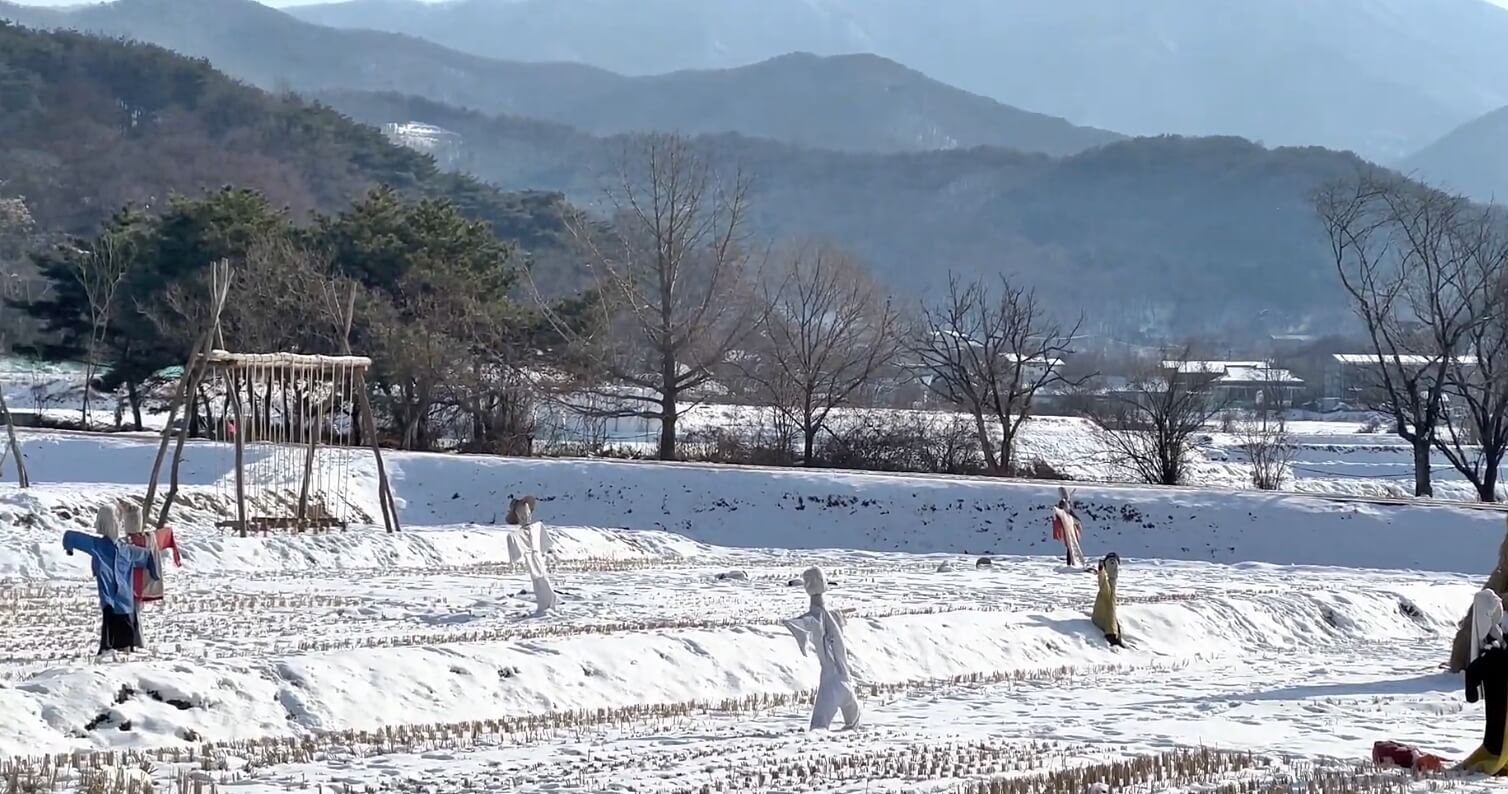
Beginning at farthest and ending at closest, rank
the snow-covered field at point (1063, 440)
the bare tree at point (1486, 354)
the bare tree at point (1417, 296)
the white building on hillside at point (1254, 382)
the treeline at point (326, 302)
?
the white building on hillside at point (1254, 382)
the snow-covered field at point (1063, 440)
the treeline at point (326, 302)
the bare tree at point (1417, 296)
the bare tree at point (1486, 354)

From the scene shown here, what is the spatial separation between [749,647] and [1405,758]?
283 inches

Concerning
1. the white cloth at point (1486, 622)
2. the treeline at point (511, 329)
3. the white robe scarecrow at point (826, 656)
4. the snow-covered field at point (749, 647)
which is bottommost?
the snow-covered field at point (749, 647)

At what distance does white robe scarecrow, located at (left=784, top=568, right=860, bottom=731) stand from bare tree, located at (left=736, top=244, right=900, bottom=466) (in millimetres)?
35337

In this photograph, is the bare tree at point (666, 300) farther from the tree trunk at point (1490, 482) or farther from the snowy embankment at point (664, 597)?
the tree trunk at point (1490, 482)

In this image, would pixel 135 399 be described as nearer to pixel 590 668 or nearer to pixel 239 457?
pixel 239 457

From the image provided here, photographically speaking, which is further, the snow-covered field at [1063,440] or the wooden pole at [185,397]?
the snow-covered field at [1063,440]

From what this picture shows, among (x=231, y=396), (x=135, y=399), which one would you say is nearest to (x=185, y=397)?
(x=231, y=396)

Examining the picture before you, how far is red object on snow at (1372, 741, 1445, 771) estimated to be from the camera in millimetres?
12141

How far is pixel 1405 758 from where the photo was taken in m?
12.2

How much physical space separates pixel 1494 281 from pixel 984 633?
33.1m

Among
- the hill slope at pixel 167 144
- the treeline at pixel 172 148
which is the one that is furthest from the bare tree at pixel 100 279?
the hill slope at pixel 167 144

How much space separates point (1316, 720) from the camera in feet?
49.0

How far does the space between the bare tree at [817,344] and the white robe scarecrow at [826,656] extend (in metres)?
35.3

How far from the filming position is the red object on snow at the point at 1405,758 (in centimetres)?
1214
